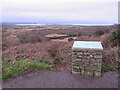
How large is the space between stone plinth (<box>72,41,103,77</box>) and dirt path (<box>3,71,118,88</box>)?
9.1 inches

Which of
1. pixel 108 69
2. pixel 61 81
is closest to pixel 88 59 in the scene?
pixel 61 81

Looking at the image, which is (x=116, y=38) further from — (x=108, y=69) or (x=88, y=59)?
(x=88, y=59)

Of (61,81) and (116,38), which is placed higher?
(116,38)

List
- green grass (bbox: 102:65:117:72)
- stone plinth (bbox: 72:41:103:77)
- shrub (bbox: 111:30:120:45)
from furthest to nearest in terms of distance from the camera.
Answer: shrub (bbox: 111:30:120:45), green grass (bbox: 102:65:117:72), stone plinth (bbox: 72:41:103:77)

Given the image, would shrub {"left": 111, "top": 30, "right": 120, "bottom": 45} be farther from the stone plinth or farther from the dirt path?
the stone plinth

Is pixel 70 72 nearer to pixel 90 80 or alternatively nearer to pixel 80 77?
pixel 80 77

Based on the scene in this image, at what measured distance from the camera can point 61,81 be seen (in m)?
3.78

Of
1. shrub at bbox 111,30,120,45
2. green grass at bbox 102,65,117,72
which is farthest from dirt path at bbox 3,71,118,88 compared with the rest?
shrub at bbox 111,30,120,45

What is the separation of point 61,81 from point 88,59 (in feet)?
3.78

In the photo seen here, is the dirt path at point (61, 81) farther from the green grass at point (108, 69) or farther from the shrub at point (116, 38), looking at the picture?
the shrub at point (116, 38)

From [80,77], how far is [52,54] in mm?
2403

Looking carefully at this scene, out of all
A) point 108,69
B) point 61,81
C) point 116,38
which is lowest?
point 61,81

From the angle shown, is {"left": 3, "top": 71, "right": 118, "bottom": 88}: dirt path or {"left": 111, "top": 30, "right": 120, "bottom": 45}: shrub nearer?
{"left": 3, "top": 71, "right": 118, "bottom": 88}: dirt path

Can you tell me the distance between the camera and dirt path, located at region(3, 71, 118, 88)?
11.6 feet
